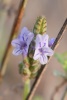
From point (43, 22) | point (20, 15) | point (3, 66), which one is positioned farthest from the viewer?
point (3, 66)

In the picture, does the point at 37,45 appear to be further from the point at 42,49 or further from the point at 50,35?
the point at 50,35

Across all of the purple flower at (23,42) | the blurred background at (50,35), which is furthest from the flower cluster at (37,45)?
the blurred background at (50,35)

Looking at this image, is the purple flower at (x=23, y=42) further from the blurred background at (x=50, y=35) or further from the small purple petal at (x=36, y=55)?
the blurred background at (x=50, y=35)

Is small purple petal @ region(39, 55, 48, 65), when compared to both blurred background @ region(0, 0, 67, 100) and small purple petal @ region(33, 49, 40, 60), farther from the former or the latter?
blurred background @ region(0, 0, 67, 100)

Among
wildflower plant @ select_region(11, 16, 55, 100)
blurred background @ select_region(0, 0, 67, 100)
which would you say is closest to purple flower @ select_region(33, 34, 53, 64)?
wildflower plant @ select_region(11, 16, 55, 100)

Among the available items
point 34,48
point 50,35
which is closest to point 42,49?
point 34,48

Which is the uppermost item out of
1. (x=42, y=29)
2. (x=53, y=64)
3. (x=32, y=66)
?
(x=42, y=29)

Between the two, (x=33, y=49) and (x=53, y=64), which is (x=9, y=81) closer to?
(x=53, y=64)

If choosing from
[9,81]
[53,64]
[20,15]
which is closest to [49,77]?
[53,64]
